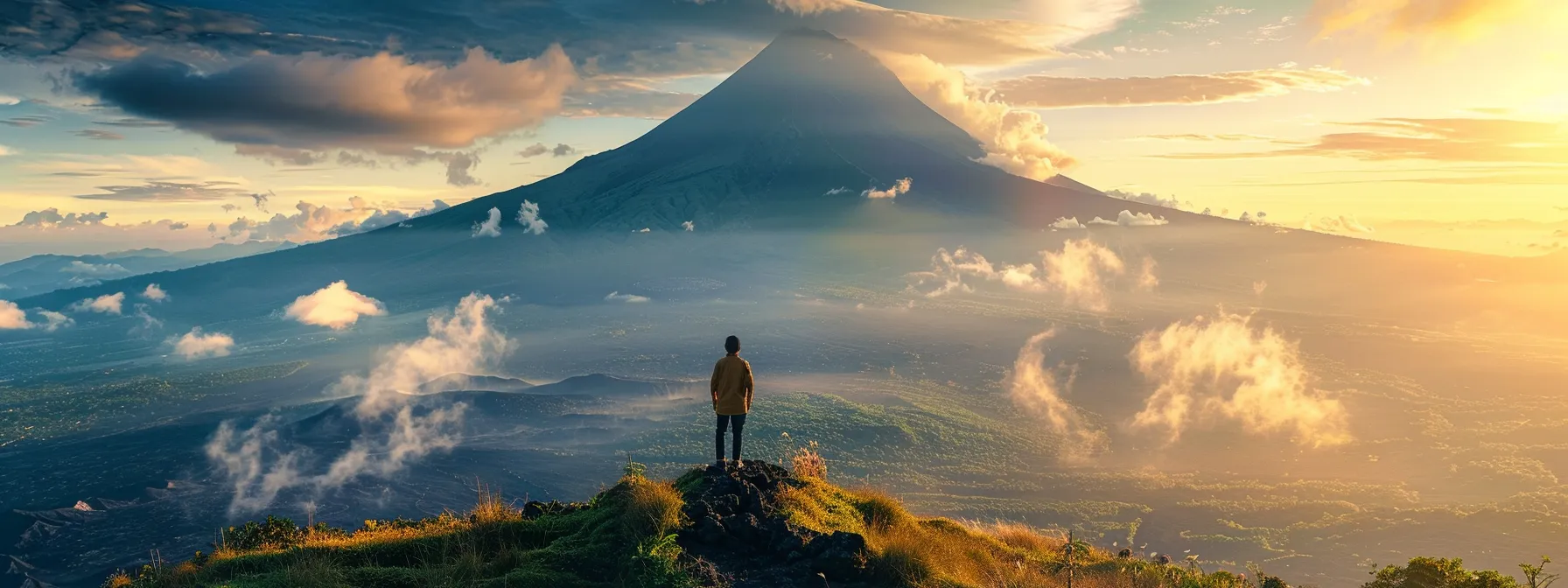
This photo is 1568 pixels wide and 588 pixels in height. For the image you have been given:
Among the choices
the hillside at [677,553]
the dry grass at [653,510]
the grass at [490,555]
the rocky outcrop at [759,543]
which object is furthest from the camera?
the dry grass at [653,510]

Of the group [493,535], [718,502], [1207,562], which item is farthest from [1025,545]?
[1207,562]

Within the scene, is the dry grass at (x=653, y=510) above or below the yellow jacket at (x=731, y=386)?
below

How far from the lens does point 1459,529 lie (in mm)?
147375

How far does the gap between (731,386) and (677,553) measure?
14.0ft

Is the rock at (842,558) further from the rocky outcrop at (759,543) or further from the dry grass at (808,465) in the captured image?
the dry grass at (808,465)

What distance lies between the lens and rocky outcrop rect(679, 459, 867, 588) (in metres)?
9.71

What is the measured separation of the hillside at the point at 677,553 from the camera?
9.28 metres

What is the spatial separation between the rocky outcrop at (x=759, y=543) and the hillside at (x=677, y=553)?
0.02 metres

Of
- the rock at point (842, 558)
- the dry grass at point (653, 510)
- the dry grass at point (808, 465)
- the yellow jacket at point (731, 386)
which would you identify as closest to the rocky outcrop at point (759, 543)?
the rock at point (842, 558)

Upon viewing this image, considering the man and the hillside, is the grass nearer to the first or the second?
the hillside

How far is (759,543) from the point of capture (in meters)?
10.4

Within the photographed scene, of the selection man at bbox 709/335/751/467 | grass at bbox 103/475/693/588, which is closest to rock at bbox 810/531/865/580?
grass at bbox 103/475/693/588

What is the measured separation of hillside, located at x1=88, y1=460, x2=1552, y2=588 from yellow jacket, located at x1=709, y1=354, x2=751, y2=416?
114 cm

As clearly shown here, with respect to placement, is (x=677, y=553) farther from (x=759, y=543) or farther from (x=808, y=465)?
(x=808, y=465)
